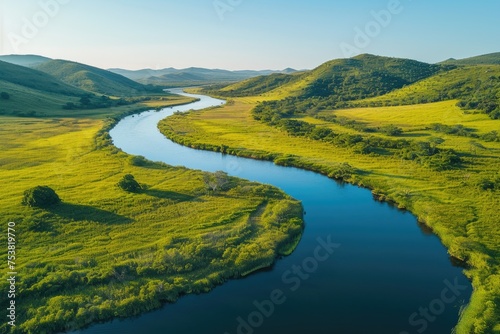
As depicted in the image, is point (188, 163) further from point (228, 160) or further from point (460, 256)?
point (460, 256)

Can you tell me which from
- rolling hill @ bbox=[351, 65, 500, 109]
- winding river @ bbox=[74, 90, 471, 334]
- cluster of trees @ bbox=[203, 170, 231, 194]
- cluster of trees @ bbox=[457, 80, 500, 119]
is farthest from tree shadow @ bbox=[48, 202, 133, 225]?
rolling hill @ bbox=[351, 65, 500, 109]

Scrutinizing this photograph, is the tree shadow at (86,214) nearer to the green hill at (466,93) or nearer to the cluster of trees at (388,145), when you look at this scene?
the cluster of trees at (388,145)

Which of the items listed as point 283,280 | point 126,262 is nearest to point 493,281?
point 283,280

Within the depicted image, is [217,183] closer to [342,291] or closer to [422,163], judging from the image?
[342,291]

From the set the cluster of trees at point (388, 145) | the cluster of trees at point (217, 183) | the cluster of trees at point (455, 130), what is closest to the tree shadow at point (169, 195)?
the cluster of trees at point (217, 183)

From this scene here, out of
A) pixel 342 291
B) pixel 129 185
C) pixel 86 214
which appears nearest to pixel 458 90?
pixel 129 185

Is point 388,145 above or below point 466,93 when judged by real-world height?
below
